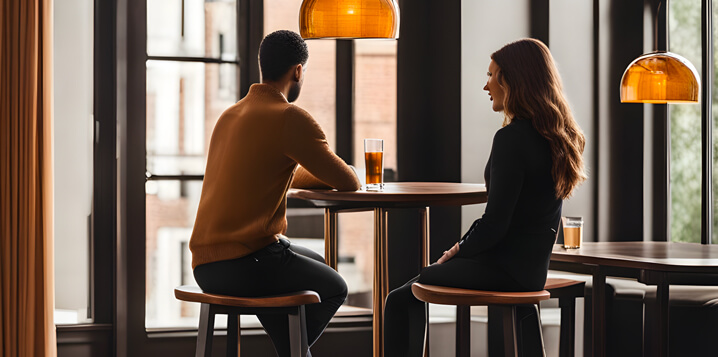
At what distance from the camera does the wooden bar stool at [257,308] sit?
6.82 feet

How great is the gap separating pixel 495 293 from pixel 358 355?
1.58m

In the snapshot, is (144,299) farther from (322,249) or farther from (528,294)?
(528,294)

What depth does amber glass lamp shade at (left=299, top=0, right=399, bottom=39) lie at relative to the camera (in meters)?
2.32

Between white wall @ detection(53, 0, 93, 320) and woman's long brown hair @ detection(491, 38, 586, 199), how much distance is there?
185 cm

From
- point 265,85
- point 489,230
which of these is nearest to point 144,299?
point 265,85

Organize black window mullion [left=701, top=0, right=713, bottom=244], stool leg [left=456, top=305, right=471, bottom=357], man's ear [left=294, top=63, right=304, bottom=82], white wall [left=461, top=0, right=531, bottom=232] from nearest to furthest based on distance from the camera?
man's ear [left=294, top=63, right=304, bottom=82] < stool leg [left=456, top=305, right=471, bottom=357] < white wall [left=461, top=0, right=531, bottom=232] < black window mullion [left=701, top=0, right=713, bottom=244]

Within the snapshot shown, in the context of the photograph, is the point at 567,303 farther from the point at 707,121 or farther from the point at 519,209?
the point at 707,121

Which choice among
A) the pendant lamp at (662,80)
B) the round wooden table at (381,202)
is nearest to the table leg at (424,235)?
the round wooden table at (381,202)

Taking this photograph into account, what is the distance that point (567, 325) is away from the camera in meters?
2.58

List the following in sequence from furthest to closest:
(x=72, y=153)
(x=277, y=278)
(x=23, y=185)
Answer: (x=72, y=153), (x=23, y=185), (x=277, y=278)

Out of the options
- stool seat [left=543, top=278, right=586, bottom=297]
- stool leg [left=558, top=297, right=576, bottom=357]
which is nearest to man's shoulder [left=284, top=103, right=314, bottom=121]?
stool seat [left=543, top=278, right=586, bottom=297]

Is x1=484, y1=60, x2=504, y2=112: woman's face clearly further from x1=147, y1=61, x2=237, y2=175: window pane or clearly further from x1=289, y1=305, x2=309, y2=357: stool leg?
x1=147, y1=61, x2=237, y2=175: window pane

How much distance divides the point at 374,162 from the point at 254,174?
44cm

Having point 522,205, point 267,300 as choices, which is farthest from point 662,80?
point 267,300
